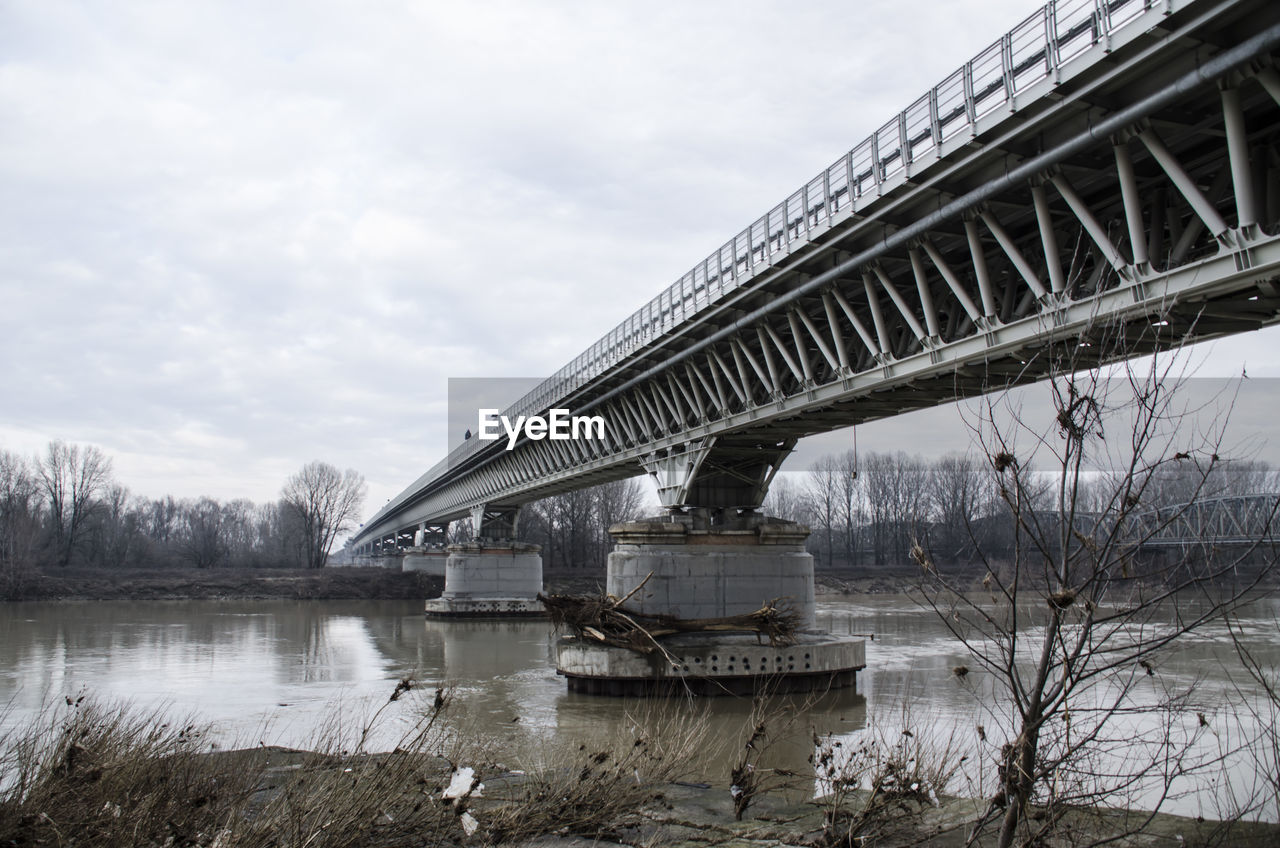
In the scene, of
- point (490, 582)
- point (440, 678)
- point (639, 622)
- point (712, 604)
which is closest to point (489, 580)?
point (490, 582)

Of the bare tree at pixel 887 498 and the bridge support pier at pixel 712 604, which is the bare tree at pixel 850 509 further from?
the bridge support pier at pixel 712 604

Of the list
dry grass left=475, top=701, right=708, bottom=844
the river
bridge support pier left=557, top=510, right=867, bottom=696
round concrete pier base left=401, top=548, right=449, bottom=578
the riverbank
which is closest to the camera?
dry grass left=475, top=701, right=708, bottom=844

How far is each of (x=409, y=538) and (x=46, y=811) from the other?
139528mm

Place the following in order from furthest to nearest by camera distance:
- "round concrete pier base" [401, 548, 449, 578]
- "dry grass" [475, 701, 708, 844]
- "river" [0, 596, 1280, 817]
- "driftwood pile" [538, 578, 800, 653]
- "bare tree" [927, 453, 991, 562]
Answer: "round concrete pier base" [401, 548, 449, 578] → "driftwood pile" [538, 578, 800, 653] → "river" [0, 596, 1280, 817] → "dry grass" [475, 701, 708, 844] → "bare tree" [927, 453, 991, 562]

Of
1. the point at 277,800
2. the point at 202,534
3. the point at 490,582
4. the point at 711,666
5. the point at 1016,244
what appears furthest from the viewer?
the point at 202,534

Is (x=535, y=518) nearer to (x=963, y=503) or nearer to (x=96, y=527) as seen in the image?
(x=96, y=527)

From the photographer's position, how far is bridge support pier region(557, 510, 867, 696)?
72.2 feet

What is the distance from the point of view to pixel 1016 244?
Result: 54.0ft

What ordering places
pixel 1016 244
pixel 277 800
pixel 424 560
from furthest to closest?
pixel 424 560, pixel 1016 244, pixel 277 800

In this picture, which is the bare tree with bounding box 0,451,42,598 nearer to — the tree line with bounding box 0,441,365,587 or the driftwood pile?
the tree line with bounding box 0,441,365,587

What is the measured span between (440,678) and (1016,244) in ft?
66.6

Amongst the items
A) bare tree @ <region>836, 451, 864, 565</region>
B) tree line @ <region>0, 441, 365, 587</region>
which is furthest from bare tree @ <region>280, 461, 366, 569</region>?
bare tree @ <region>836, 451, 864, 565</region>

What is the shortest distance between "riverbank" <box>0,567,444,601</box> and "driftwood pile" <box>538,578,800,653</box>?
54315 mm

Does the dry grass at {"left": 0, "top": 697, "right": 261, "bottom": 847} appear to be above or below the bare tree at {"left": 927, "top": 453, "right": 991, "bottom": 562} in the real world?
below
